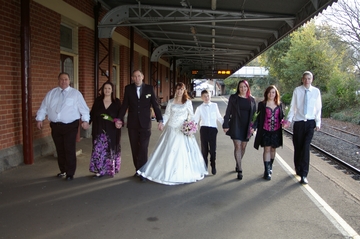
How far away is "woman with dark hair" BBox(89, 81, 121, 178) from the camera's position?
6398 millimetres

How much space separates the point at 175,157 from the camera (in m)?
6.32

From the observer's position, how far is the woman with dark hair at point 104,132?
21.0ft

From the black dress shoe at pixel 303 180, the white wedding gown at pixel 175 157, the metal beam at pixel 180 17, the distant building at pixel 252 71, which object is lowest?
the black dress shoe at pixel 303 180

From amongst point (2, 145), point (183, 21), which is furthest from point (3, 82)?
point (183, 21)

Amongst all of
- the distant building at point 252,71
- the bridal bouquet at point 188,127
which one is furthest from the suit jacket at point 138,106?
the distant building at point 252,71

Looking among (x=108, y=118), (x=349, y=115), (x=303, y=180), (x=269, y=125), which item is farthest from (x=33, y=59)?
(x=349, y=115)

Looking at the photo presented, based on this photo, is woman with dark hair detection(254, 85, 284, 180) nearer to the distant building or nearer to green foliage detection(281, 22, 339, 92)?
green foliage detection(281, 22, 339, 92)

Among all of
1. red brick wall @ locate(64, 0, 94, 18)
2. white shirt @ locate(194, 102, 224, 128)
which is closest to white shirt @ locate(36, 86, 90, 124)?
white shirt @ locate(194, 102, 224, 128)

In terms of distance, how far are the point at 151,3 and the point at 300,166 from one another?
7.21m

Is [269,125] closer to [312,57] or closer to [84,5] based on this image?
[84,5]

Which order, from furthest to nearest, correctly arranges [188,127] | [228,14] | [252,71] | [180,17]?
[252,71]
[180,17]
[228,14]
[188,127]

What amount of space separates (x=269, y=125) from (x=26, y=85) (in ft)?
15.7

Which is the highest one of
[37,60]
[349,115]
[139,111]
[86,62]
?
[86,62]

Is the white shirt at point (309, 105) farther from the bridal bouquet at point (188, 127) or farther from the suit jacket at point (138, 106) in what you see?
the suit jacket at point (138, 106)
